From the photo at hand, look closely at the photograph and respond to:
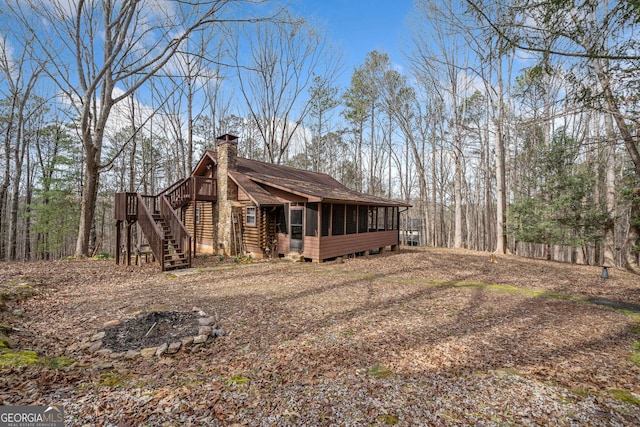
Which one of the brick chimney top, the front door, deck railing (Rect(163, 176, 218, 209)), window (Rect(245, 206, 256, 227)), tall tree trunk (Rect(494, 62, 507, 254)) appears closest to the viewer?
the front door

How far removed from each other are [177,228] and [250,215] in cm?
321

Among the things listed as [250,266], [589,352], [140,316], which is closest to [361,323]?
[589,352]

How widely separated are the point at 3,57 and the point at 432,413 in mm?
22882

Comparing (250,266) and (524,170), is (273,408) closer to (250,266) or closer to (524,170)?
(250,266)

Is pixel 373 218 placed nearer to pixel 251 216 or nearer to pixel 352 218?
pixel 352 218

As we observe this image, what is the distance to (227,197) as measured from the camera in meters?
12.6

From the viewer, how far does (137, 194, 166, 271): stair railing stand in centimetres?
876

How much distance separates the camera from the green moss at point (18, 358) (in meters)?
3.02

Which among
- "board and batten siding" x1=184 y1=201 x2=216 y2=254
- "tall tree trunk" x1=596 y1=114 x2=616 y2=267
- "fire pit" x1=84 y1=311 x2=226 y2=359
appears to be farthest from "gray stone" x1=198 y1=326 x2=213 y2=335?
"tall tree trunk" x1=596 y1=114 x2=616 y2=267

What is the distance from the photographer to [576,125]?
19.2 meters

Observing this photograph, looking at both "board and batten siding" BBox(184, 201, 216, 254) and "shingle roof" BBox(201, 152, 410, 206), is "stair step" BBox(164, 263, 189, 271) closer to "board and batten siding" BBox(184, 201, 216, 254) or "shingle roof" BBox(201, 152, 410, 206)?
"shingle roof" BBox(201, 152, 410, 206)

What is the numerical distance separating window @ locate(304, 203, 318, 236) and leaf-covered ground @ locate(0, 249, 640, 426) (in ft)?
12.4

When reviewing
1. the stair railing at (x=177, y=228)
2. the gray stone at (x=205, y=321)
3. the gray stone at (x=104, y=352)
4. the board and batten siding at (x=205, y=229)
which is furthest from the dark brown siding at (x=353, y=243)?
the gray stone at (x=104, y=352)

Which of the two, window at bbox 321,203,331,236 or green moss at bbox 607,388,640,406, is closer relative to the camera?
green moss at bbox 607,388,640,406
